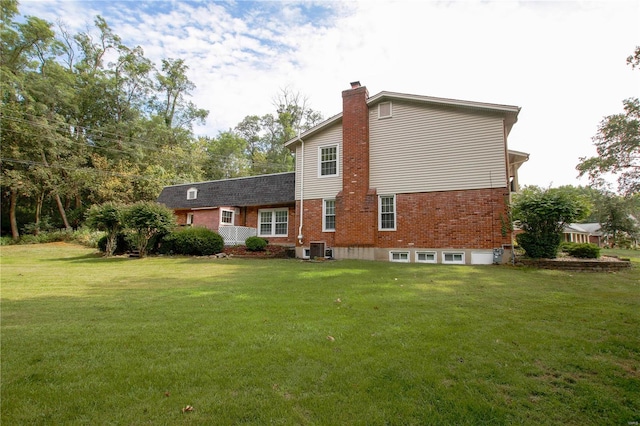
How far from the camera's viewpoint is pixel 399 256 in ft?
45.8

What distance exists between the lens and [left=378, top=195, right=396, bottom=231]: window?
564 inches

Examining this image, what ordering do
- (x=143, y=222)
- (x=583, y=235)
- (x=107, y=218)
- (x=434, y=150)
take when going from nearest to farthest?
1. (x=434, y=150)
2. (x=143, y=222)
3. (x=107, y=218)
4. (x=583, y=235)

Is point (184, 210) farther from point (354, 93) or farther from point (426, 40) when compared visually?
point (426, 40)

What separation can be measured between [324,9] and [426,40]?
11.7ft

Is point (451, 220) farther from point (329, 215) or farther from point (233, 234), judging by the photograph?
point (233, 234)

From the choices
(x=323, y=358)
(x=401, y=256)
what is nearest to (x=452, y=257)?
(x=401, y=256)

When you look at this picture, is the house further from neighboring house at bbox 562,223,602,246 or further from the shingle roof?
neighboring house at bbox 562,223,602,246

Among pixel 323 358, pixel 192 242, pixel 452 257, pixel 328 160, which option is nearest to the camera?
pixel 323 358

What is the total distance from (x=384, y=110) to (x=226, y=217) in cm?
1152

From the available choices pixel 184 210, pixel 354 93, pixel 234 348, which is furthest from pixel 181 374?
pixel 184 210

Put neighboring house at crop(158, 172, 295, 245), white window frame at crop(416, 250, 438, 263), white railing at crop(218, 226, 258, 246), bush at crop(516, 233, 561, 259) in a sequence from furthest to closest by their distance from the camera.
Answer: neighboring house at crop(158, 172, 295, 245) < white railing at crop(218, 226, 258, 246) < white window frame at crop(416, 250, 438, 263) < bush at crop(516, 233, 561, 259)

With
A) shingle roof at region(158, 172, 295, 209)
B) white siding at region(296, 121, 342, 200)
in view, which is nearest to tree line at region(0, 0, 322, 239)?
shingle roof at region(158, 172, 295, 209)

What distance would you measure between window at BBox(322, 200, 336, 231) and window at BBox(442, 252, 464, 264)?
211 inches

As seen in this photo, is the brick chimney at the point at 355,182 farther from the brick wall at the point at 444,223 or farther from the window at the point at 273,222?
the window at the point at 273,222
